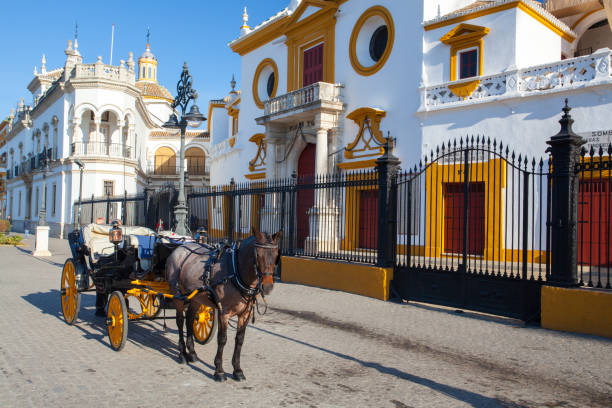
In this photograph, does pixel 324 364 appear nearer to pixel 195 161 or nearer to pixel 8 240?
pixel 8 240

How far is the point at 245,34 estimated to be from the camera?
24.2m

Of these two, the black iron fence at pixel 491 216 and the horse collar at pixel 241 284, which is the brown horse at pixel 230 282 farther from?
the black iron fence at pixel 491 216

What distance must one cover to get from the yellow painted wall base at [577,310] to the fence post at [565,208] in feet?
0.59

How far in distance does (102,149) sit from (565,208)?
32.6 m

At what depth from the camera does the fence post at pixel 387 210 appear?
33.3ft

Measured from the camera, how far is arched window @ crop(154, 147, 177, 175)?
4484 centimetres

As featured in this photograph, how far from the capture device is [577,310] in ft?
24.3

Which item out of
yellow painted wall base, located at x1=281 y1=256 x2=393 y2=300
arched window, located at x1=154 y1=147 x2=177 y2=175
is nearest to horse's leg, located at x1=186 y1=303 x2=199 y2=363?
yellow painted wall base, located at x1=281 y1=256 x2=393 y2=300

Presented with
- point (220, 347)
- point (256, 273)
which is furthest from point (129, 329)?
point (256, 273)

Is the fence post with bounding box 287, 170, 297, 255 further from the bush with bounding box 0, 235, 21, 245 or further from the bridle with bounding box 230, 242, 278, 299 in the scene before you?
the bush with bounding box 0, 235, 21, 245

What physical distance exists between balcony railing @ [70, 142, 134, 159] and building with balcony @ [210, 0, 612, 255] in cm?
1513

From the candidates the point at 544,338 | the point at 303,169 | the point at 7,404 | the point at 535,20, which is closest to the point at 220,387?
the point at 7,404

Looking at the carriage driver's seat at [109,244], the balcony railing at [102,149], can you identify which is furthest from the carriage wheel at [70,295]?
the balcony railing at [102,149]

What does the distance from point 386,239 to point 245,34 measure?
56.5 ft
